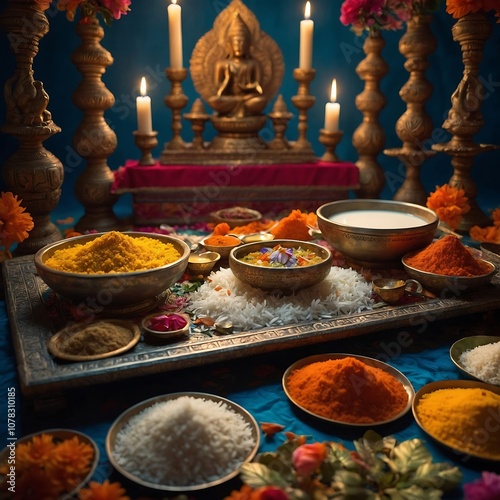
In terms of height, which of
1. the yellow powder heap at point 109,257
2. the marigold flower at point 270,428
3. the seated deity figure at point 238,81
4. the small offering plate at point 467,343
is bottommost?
the marigold flower at point 270,428

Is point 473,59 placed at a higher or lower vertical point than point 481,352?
higher

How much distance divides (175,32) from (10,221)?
1.76 m

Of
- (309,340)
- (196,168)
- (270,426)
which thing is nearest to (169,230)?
(196,168)

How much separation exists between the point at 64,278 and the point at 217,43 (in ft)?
8.22

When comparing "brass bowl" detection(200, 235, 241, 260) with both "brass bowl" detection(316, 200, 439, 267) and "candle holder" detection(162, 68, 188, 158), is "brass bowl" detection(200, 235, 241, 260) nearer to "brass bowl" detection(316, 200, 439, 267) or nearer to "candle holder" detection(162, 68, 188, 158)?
"brass bowl" detection(316, 200, 439, 267)

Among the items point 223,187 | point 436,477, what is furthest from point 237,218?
point 436,477

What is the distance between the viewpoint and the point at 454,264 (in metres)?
2.08

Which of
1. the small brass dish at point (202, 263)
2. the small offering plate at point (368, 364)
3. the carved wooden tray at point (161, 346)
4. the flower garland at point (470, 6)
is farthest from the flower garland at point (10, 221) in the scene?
the flower garland at point (470, 6)

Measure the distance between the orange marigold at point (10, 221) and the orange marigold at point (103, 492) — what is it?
4.54 feet

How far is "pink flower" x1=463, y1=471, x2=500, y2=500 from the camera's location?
3.74 ft

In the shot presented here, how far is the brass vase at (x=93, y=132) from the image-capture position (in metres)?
3.11

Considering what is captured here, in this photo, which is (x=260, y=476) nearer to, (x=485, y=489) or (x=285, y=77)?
(x=485, y=489)

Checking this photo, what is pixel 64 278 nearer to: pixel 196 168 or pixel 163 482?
pixel 163 482

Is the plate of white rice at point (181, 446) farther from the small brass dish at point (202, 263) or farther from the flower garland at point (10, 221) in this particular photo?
the flower garland at point (10, 221)
